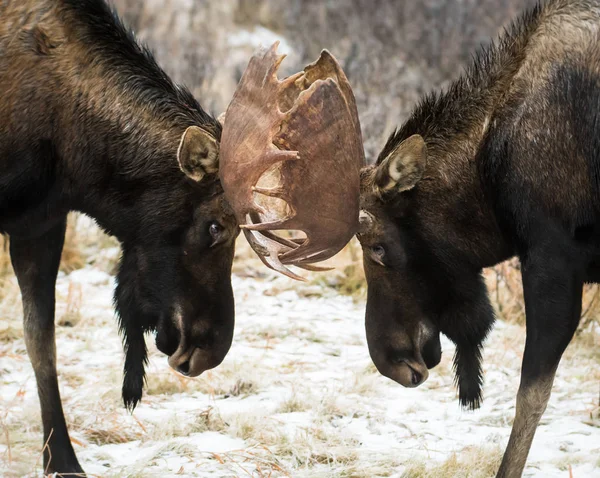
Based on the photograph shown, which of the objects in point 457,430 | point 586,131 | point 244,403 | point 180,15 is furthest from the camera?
point 180,15

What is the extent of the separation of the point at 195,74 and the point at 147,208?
874 centimetres

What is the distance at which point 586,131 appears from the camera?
436 centimetres

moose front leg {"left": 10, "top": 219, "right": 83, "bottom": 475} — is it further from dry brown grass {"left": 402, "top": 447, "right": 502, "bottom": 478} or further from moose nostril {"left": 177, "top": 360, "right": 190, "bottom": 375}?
dry brown grass {"left": 402, "top": 447, "right": 502, "bottom": 478}

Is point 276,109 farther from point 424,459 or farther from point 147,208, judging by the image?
point 424,459

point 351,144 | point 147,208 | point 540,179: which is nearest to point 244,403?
point 147,208

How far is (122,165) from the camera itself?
4801 millimetres

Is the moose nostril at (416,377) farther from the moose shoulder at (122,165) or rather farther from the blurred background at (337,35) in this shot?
the blurred background at (337,35)

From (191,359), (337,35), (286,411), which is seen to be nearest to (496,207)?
(191,359)

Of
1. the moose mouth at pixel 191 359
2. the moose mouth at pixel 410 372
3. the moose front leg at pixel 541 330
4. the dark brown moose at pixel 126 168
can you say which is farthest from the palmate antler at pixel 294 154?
the moose front leg at pixel 541 330

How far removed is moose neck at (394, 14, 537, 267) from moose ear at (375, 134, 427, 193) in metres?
0.15

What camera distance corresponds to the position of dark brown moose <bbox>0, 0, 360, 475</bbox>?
182 inches

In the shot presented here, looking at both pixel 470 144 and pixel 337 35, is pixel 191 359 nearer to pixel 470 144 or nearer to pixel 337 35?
pixel 470 144

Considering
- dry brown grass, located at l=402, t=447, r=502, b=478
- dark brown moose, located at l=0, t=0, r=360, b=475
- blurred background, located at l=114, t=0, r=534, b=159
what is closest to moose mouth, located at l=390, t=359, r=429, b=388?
dry brown grass, located at l=402, t=447, r=502, b=478

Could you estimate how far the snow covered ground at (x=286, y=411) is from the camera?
5.00m
